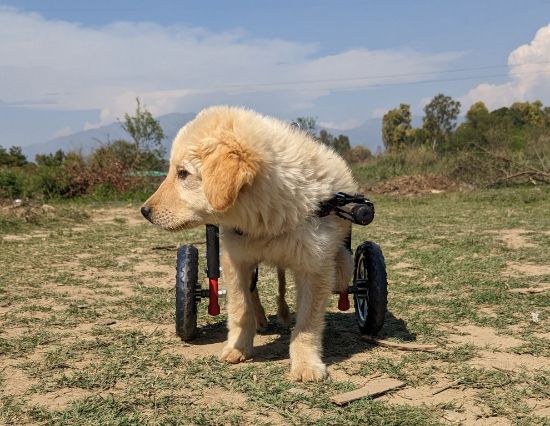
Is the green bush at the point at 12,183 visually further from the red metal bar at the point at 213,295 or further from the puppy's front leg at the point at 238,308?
the puppy's front leg at the point at 238,308

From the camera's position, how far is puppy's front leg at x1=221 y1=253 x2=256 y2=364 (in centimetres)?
367

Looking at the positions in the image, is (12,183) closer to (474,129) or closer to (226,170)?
(226,170)

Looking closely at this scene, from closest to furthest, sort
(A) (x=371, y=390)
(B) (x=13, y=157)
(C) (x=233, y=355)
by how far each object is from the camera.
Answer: (A) (x=371, y=390) < (C) (x=233, y=355) < (B) (x=13, y=157)

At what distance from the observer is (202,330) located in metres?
4.45

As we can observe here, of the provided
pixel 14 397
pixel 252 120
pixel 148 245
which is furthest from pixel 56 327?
pixel 148 245

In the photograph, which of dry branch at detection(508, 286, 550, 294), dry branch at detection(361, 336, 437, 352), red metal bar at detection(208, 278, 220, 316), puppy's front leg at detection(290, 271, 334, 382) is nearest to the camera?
puppy's front leg at detection(290, 271, 334, 382)

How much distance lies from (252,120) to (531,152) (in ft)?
58.3

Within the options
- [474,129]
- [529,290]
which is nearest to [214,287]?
[529,290]

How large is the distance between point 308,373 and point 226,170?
121 centimetres

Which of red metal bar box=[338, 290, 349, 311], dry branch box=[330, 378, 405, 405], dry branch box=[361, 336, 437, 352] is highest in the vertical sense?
red metal bar box=[338, 290, 349, 311]

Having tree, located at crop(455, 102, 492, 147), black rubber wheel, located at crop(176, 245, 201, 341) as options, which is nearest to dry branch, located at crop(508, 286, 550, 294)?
black rubber wheel, located at crop(176, 245, 201, 341)

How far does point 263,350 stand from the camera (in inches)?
156

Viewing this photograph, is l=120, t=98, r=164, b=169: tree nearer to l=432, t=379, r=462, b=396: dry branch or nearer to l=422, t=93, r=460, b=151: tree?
l=432, t=379, r=462, b=396: dry branch

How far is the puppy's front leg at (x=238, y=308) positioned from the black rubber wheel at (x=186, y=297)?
0.95 feet
